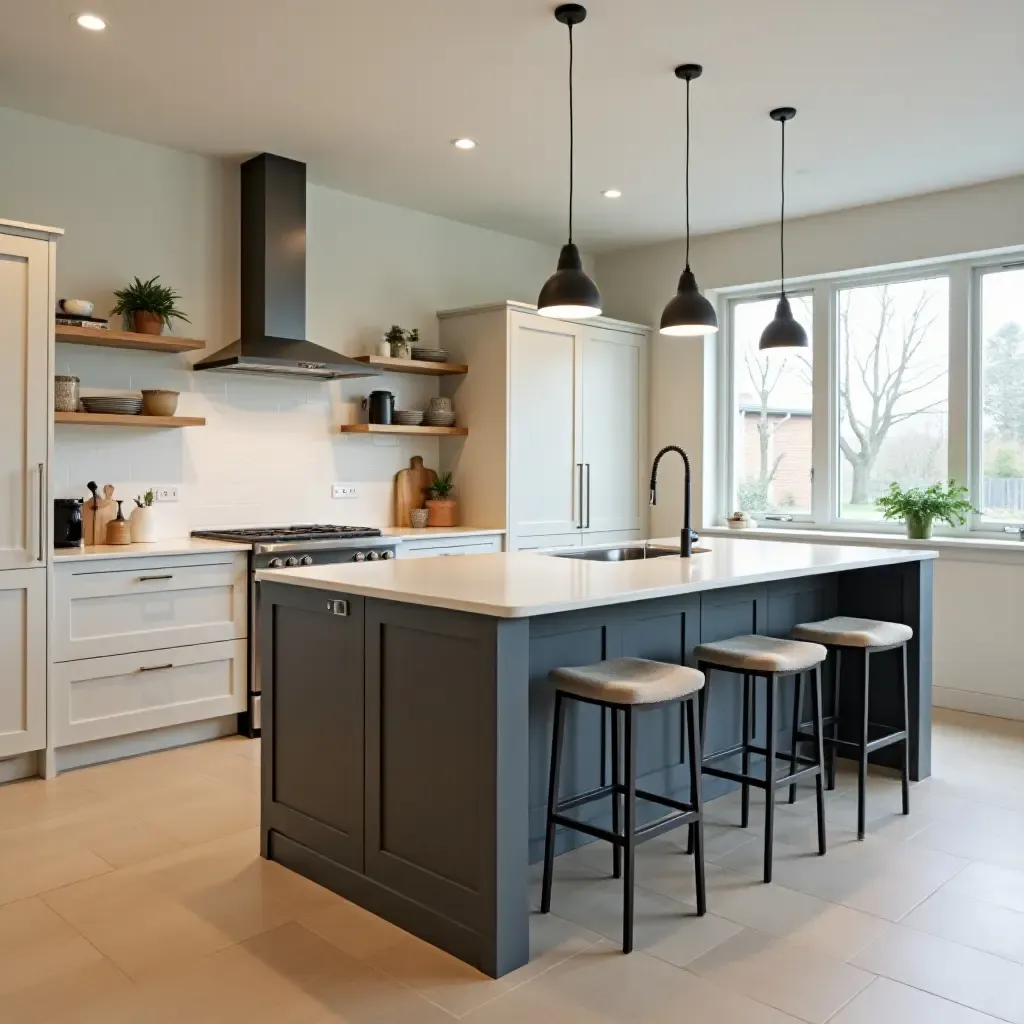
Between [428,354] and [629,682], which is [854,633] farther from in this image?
[428,354]

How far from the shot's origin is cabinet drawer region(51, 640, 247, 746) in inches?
151

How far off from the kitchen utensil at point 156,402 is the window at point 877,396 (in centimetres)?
318

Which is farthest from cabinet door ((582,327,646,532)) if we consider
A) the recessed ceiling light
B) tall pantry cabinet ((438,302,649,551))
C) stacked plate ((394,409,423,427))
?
the recessed ceiling light

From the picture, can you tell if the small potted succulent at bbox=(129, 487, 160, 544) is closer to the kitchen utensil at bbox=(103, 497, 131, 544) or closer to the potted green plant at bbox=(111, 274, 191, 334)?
Answer: the kitchen utensil at bbox=(103, 497, 131, 544)

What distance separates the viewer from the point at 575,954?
2412 millimetres

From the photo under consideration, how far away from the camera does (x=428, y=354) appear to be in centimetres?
561

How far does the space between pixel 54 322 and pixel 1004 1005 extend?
12.8 feet

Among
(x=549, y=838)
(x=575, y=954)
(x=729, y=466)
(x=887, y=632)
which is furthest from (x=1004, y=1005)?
(x=729, y=466)

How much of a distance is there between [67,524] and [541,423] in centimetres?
276

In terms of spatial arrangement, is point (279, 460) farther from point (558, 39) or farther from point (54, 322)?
point (558, 39)

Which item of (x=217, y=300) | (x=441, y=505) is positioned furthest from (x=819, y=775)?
(x=217, y=300)

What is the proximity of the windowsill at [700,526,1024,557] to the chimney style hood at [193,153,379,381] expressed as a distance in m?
2.82

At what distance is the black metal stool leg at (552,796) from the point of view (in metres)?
2.66

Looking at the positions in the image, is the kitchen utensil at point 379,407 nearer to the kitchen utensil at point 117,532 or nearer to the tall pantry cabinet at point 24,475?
the kitchen utensil at point 117,532
